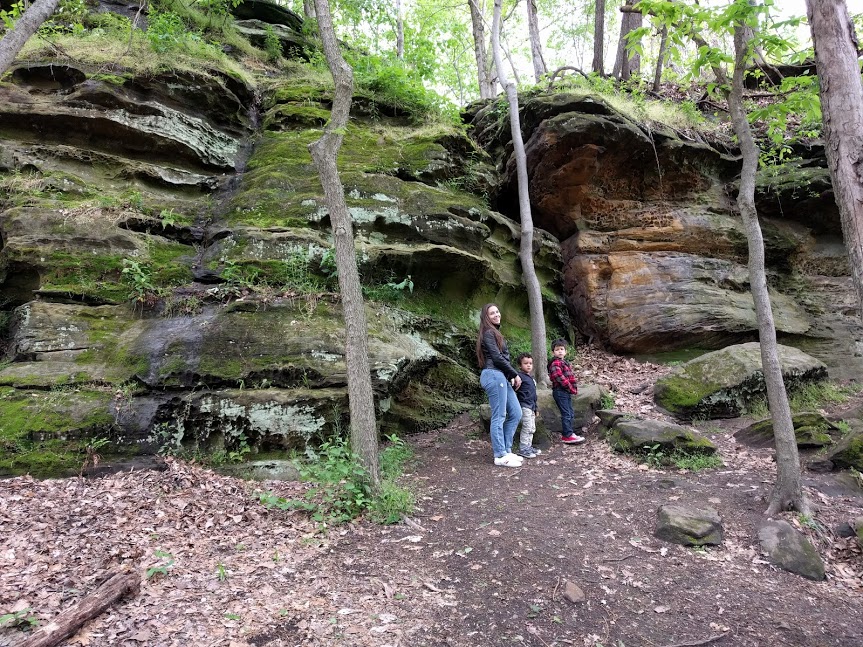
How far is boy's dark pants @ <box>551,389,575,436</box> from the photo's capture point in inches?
314

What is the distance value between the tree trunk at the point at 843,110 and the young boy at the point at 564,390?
4503mm

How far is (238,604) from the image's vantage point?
145 inches

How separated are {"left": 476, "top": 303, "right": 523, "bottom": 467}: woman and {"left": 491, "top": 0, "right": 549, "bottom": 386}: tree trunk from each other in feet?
9.44

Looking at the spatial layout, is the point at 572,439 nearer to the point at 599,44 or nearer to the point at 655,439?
the point at 655,439

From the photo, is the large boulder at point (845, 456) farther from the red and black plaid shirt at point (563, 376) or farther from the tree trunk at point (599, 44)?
the tree trunk at point (599, 44)

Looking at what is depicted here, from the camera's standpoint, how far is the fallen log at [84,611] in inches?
117

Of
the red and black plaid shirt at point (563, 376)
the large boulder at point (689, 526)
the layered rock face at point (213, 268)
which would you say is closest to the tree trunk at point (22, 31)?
the layered rock face at point (213, 268)

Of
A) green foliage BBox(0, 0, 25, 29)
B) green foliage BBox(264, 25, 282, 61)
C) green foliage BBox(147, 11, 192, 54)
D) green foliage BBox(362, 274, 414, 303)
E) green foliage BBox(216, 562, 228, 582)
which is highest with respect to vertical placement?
green foliage BBox(264, 25, 282, 61)

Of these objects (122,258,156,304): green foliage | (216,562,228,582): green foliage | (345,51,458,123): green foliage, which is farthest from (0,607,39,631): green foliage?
(345,51,458,123): green foliage

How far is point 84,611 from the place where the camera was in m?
3.26

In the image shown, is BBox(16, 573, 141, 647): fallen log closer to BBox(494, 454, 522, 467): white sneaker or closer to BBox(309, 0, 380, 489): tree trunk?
BBox(309, 0, 380, 489): tree trunk

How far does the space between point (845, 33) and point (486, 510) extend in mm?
5613

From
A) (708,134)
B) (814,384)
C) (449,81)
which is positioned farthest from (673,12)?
(449,81)

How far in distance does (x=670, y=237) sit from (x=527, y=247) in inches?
168
